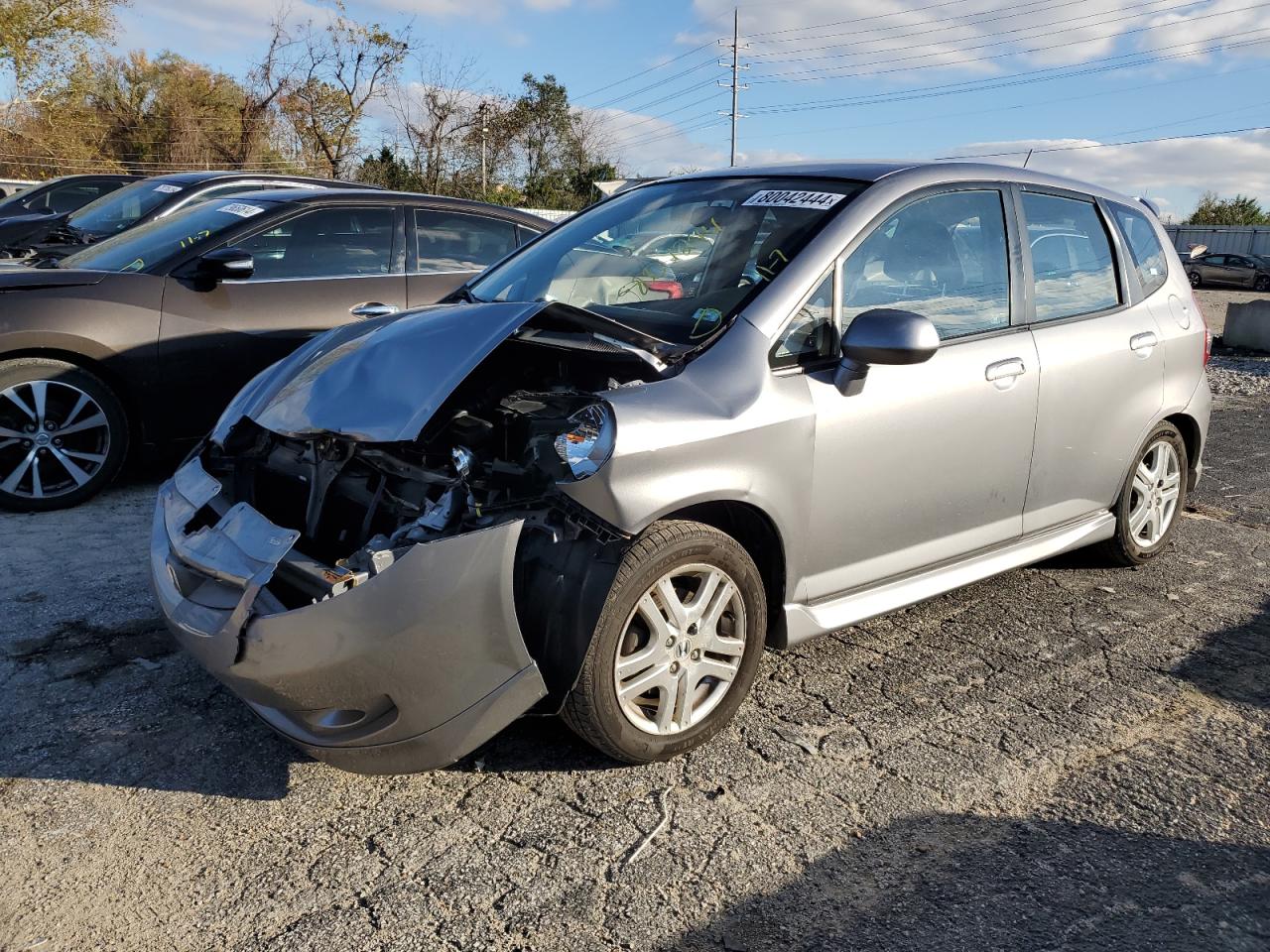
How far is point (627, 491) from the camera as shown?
2709mm

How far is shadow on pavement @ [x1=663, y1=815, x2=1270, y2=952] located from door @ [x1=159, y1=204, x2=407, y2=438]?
3.50 m

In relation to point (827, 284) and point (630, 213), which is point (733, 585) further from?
point (630, 213)

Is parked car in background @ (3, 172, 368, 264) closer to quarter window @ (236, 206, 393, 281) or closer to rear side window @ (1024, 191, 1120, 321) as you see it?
quarter window @ (236, 206, 393, 281)

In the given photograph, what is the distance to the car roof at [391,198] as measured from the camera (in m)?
6.04

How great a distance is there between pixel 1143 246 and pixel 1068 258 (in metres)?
0.78

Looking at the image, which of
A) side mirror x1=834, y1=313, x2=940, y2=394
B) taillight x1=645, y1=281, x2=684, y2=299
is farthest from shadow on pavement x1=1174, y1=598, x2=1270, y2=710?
taillight x1=645, y1=281, x2=684, y2=299

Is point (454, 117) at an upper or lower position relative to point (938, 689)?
upper

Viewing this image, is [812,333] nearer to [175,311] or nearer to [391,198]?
[175,311]

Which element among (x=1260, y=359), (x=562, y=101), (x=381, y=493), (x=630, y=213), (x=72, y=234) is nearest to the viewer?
(x=381, y=493)

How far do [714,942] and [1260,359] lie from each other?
Answer: 14241 mm

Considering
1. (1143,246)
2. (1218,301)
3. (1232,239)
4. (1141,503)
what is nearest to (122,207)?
(1143,246)

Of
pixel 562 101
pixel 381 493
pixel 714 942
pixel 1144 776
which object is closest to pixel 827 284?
pixel 381 493

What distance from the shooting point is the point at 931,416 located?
11.4 feet

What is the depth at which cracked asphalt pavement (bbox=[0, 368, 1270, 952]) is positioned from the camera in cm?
235
